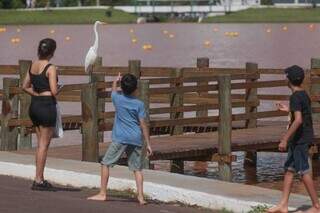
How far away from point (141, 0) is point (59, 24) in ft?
74.5

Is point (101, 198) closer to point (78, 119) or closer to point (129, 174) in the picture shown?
point (129, 174)

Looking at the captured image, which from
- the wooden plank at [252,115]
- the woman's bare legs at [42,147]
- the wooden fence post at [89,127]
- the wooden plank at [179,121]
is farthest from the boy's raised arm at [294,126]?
the wooden plank at [252,115]

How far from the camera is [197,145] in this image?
16.5 m

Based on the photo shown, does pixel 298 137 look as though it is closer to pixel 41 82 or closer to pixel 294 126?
pixel 294 126

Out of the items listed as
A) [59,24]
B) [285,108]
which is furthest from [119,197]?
[59,24]

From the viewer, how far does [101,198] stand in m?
11.7

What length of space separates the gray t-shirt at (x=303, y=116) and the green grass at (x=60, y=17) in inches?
4797

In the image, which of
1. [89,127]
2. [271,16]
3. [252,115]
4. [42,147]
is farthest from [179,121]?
[271,16]

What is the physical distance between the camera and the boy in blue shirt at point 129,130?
11469mm

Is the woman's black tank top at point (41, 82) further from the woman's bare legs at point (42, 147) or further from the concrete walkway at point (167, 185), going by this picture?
the concrete walkway at point (167, 185)

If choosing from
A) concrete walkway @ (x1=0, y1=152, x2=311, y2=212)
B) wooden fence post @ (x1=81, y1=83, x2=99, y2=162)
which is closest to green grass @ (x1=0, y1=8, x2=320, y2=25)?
wooden fence post @ (x1=81, y1=83, x2=99, y2=162)

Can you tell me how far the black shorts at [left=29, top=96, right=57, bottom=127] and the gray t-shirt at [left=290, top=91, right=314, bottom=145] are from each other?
2836 mm

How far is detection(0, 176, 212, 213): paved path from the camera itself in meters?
10.9

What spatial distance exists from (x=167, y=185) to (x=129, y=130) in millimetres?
917
